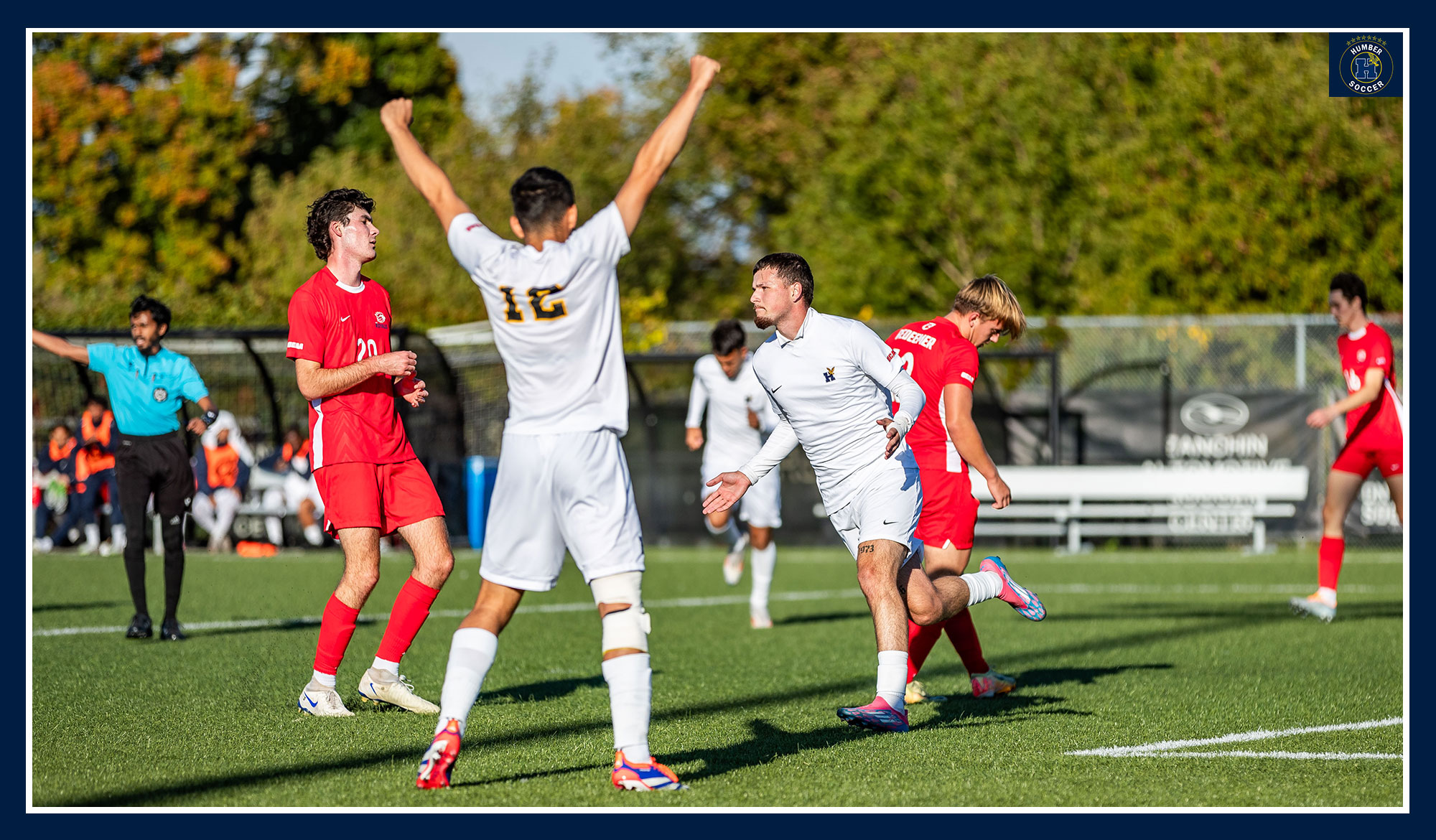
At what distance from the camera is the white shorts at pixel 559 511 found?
463cm

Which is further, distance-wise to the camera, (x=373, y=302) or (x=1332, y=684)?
(x=1332, y=684)

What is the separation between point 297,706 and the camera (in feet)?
Answer: 21.1

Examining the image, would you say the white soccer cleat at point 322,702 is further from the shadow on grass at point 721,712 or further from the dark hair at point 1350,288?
the dark hair at point 1350,288

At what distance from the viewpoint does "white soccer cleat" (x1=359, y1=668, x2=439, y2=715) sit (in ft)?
21.0

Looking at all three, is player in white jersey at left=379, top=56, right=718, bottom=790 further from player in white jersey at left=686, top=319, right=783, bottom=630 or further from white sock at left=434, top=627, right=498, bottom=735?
player in white jersey at left=686, top=319, right=783, bottom=630

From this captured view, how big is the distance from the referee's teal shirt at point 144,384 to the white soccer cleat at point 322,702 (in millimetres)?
2898

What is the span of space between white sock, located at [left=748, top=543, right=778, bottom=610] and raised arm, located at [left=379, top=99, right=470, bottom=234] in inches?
234

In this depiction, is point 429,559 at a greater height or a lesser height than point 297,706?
greater

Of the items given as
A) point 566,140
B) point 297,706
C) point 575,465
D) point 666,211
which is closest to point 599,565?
point 575,465

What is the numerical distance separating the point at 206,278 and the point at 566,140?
30.3 feet

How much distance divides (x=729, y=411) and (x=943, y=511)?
4.72m

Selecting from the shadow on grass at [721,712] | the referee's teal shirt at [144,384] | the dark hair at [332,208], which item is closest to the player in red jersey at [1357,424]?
the shadow on grass at [721,712]

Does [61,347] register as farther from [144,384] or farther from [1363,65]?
[1363,65]

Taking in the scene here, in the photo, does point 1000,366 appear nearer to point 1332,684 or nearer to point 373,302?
point 1332,684
